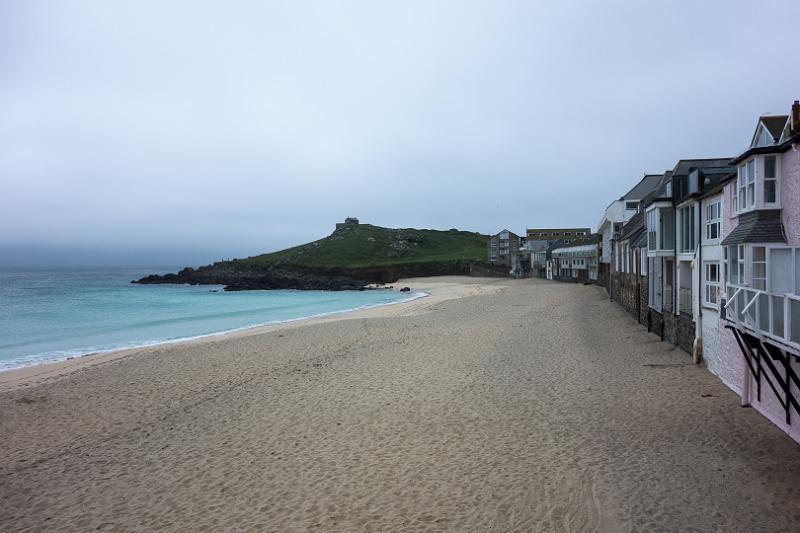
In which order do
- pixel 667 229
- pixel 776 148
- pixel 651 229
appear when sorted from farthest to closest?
pixel 651 229 < pixel 667 229 < pixel 776 148

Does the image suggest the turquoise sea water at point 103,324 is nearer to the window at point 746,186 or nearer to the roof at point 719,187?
the roof at point 719,187

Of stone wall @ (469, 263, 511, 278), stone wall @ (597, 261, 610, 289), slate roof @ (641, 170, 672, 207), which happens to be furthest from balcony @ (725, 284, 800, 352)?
stone wall @ (469, 263, 511, 278)

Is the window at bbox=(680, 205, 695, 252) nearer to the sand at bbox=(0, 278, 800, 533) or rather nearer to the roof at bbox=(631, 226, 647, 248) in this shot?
the sand at bbox=(0, 278, 800, 533)

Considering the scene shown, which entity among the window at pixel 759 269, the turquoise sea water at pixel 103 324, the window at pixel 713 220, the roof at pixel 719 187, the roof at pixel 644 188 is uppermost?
the roof at pixel 644 188

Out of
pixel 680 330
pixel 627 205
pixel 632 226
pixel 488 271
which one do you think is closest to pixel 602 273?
pixel 627 205

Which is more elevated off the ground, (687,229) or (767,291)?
(687,229)

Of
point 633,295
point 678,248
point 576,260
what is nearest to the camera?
point 678,248

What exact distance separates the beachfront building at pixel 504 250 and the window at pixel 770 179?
69.7 metres

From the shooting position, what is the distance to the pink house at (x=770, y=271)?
7.70 m

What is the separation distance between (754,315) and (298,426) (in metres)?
8.20

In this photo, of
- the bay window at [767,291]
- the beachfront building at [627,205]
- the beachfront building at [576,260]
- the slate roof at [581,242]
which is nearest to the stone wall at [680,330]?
the bay window at [767,291]

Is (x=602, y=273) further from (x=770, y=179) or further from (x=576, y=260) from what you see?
(x=770, y=179)

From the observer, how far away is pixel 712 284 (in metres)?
12.3

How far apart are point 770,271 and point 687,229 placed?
21.6 ft
